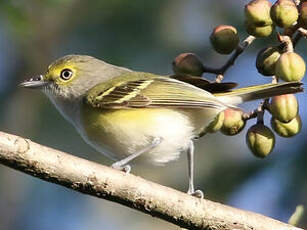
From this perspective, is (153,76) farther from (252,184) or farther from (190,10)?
(190,10)

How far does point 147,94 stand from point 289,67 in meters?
1.58

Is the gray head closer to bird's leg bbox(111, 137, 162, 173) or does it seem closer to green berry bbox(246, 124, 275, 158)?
bird's leg bbox(111, 137, 162, 173)

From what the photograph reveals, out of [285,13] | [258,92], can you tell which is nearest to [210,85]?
[258,92]

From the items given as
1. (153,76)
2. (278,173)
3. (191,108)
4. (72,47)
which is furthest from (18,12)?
(72,47)

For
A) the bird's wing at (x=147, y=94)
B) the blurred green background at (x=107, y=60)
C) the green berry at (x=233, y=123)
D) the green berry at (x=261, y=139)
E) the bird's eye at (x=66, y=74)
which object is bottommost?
the green berry at (x=261, y=139)

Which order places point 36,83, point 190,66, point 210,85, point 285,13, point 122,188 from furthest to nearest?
point 36,83, point 210,85, point 190,66, point 285,13, point 122,188

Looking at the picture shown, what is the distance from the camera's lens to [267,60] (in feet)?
11.1

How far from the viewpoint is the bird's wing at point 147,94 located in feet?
14.4

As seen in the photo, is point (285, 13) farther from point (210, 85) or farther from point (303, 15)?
point (210, 85)

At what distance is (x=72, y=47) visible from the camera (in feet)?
31.2

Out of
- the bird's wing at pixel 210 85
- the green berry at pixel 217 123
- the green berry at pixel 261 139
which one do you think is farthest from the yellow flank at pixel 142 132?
the green berry at pixel 261 139

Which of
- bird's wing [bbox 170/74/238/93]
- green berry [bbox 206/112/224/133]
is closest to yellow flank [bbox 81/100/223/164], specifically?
bird's wing [bbox 170/74/238/93]

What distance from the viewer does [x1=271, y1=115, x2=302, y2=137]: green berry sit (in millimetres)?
3391

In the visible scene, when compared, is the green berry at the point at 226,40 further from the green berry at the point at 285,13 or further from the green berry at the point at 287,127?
the green berry at the point at 287,127
